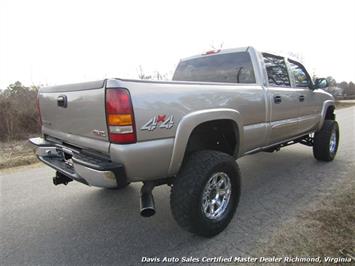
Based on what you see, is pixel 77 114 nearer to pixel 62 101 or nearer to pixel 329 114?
pixel 62 101

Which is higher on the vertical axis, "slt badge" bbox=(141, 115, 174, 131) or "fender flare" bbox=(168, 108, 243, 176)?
"slt badge" bbox=(141, 115, 174, 131)

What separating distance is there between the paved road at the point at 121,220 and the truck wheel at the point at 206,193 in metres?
0.18

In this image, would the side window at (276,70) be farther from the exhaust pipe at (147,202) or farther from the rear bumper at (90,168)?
the rear bumper at (90,168)

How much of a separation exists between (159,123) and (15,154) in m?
6.76

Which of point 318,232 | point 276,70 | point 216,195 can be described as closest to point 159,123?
point 216,195

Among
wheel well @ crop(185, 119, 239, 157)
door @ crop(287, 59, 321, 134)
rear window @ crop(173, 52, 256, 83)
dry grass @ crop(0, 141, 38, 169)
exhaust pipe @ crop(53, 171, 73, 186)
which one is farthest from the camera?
dry grass @ crop(0, 141, 38, 169)

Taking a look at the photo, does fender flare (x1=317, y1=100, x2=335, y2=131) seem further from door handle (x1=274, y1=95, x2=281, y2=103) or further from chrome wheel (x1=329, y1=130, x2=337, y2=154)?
door handle (x1=274, y1=95, x2=281, y2=103)

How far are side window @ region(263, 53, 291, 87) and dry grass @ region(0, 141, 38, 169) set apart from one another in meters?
5.54

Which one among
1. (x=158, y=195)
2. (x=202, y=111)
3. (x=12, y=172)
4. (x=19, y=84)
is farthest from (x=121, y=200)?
(x=19, y=84)

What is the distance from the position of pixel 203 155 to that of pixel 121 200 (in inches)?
63.9

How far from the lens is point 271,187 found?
423 centimetres

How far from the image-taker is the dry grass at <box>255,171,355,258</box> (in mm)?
2543

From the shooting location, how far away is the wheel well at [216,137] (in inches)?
122

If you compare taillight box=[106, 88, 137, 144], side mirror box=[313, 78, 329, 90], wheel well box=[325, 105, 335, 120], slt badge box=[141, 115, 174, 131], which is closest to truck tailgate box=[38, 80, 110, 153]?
taillight box=[106, 88, 137, 144]
